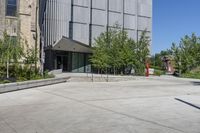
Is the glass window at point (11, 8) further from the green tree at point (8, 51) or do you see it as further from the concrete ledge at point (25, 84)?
the concrete ledge at point (25, 84)

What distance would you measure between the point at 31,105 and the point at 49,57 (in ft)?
122

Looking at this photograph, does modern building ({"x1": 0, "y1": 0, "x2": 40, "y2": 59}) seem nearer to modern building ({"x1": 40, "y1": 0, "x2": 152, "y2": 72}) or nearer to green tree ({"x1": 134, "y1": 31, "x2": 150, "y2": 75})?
modern building ({"x1": 40, "y1": 0, "x2": 152, "y2": 72})

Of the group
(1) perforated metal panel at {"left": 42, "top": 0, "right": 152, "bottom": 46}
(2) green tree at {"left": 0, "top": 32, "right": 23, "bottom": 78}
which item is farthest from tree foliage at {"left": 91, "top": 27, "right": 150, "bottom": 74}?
(2) green tree at {"left": 0, "top": 32, "right": 23, "bottom": 78}

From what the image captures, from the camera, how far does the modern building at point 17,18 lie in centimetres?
2939

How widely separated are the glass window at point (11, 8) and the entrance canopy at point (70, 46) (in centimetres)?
1203

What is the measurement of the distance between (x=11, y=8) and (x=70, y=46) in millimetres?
15135

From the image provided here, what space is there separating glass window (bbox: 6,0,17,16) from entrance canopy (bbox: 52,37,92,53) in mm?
12032

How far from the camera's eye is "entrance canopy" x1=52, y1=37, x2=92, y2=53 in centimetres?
4272

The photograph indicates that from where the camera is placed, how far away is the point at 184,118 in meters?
10.2

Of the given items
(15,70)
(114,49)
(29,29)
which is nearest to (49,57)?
(114,49)

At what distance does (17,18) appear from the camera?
30.0 meters

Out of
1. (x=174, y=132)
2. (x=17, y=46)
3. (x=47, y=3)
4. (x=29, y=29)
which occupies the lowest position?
(x=174, y=132)

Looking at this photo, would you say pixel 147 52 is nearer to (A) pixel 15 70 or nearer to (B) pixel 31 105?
(A) pixel 15 70

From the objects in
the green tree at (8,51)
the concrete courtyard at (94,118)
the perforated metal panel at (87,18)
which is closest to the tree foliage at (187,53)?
the perforated metal panel at (87,18)
